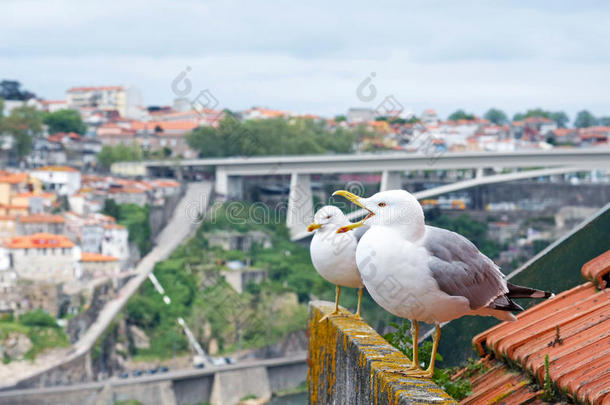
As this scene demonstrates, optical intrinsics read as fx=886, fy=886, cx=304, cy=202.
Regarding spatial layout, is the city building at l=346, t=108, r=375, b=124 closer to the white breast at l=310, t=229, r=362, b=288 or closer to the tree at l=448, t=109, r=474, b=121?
the tree at l=448, t=109, r=474, b=121

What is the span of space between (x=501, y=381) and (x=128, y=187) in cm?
3166

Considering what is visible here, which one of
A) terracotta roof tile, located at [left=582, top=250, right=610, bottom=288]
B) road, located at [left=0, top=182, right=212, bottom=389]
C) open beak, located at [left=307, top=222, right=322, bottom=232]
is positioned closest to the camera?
terracotta roof tile, located at [left=582, top=250, right=610, bottom=288]

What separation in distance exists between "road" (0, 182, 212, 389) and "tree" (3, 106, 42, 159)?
26.8 feet

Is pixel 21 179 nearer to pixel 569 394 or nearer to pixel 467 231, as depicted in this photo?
pixel 467 231

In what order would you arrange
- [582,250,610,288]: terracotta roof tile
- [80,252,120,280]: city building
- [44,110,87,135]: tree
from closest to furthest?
[582,250,610,288]: terracotta roof tile, [80,252,120,280]: city building, [44,110,87,135]: tree

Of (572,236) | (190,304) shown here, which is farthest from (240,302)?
(572,236)

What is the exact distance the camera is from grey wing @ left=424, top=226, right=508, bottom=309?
180cm

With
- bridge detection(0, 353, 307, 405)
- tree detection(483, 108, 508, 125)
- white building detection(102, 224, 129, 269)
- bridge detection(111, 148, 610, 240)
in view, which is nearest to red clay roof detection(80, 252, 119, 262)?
white building detection(102, 224, 129, 269)

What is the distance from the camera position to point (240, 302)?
27.0 m

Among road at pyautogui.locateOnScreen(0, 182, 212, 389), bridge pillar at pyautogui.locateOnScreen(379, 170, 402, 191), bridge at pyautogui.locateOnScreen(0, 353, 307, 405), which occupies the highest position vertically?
bridge pillar at pyautogui.locateOnScreen(379, 170, 402, 191)

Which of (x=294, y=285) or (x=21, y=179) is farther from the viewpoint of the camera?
(x=21, y=179)

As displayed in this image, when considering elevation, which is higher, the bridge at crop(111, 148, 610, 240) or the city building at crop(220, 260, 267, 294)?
the bridge at crop(111, 148, 610, 240)

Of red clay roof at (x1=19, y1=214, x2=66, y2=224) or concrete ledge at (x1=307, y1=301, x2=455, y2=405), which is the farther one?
red clay roof at (x1=19, y1=214, x2=66, y2=224)

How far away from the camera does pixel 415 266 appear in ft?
5.82
